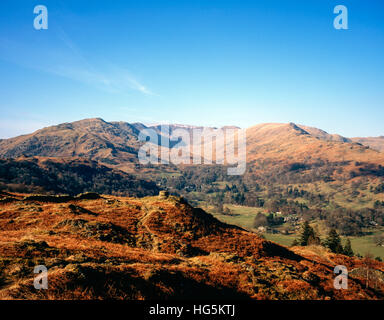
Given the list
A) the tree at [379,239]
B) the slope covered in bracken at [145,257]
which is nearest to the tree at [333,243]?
the slope covered in bracken at [145,257]

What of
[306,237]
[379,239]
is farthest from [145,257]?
[379,239]

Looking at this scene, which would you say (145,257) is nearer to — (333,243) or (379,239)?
(333,243)

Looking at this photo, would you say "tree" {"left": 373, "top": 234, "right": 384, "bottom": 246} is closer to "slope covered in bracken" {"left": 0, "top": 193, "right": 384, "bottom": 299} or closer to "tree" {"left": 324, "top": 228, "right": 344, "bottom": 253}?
"tree" {"left": 324, "top": 228, "right": 344, "bottom": 253}

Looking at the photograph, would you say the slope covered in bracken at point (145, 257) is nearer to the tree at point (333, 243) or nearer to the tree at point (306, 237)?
the tree at point (333, 243)

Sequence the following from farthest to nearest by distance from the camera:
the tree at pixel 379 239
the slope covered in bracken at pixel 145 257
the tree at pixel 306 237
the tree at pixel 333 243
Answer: the tree at pixel 379 239, the tree at pixel 306 237, the tree at pixel 333 243, the slope covered in bracken at pixel 145 257

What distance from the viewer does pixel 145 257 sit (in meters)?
22.1

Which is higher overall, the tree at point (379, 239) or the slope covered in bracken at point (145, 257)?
the slope covered in bracken at point (145, 257)

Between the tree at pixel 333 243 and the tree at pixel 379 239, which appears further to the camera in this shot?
the tree at pixel 379 239

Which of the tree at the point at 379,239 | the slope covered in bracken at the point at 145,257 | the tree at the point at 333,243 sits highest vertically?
the slope covered in bracken at the point at 145,257

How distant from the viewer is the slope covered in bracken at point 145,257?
47.7ft

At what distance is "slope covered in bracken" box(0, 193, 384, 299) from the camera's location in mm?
14531

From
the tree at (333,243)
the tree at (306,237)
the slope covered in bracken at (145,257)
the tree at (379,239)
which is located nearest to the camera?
the slope covered in bracken at (145,257)
